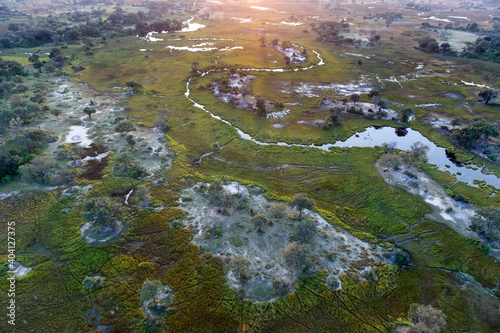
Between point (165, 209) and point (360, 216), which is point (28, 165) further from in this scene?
point (360, 216)

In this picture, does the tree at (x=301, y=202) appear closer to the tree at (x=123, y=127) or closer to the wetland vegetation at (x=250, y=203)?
the wetland vegetation at (x=250, y=203)

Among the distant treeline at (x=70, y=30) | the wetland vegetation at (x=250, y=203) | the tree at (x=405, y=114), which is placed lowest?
the wetland vegetation at (x=250, y=203)

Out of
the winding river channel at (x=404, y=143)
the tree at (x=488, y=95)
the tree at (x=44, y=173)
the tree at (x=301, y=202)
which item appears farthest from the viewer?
the tree at (x=488, y=95)

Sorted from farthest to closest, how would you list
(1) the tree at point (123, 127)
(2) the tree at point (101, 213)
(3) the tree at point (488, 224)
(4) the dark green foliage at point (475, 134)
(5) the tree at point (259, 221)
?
(1) the tree at point (123, 127) < (4) the dark green foliage at point (475, 134) < (5) the tree at point (259, 221) < (2) the tree at point (101, 213) < (3) the tree at point (488, 224)

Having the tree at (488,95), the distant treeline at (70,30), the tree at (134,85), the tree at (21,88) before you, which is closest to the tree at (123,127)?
the tree at (134,85)

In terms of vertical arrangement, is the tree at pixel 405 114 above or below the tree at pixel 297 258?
above

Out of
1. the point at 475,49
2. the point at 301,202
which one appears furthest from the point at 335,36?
the point at 301,202
